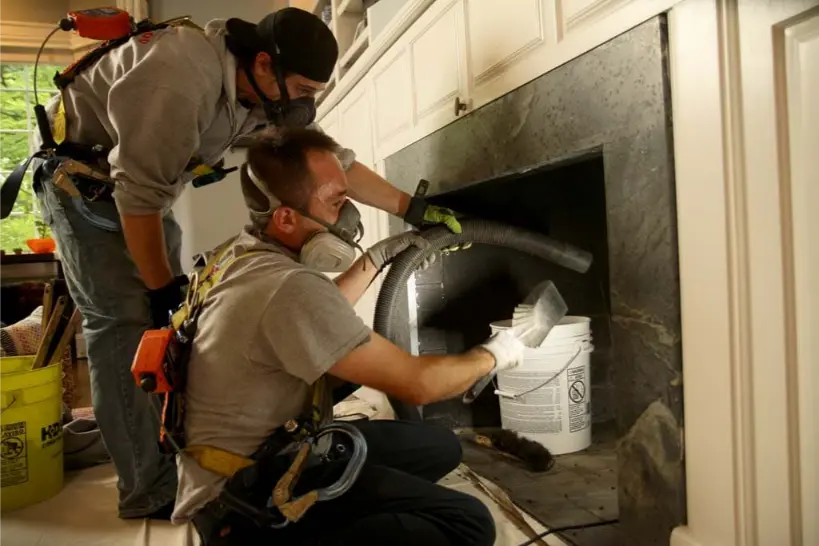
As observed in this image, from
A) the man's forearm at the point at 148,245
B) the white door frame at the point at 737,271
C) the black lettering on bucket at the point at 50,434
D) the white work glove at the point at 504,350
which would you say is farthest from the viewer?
the black lettering on bucket at the point at 50,434

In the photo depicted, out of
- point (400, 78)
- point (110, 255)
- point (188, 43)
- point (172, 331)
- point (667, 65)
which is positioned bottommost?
point (172, 331)

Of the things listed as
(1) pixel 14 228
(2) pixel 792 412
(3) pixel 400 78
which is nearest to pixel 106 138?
(3) pixel 400 78

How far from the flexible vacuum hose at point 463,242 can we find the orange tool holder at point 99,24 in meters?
0.95

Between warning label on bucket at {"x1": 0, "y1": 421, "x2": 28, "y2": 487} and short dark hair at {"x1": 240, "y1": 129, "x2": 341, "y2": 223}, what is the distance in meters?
1.30

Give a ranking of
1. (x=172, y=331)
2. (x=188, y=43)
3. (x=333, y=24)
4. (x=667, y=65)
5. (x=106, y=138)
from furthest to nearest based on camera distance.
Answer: (x=333, y=24) < (x=106, y=138) < (x=188, y=43) < (x=172, y=331) < (x=667, y=65)

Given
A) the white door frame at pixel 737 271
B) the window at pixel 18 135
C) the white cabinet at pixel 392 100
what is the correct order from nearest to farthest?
Result: the white door frame at pixel 737 271 → the white cabinet at pixel 392 100 → the window at pixel 18 135

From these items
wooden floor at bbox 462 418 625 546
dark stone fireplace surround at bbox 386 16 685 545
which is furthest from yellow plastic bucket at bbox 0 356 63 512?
dark stone fireplace surround at bbox 386 16 685 545

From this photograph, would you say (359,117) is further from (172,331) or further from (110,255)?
(172,331)

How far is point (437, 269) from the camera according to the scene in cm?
238

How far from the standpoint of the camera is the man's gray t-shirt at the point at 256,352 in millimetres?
1073

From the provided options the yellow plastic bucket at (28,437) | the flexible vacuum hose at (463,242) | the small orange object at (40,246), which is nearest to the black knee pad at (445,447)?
the flexible vacuum hose at (463,242)

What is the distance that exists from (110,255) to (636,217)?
1368mm

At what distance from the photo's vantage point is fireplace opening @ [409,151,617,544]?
211 cm

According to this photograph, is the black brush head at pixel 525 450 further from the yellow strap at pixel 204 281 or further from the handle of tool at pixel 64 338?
the handle of tool at pixel 64 338
